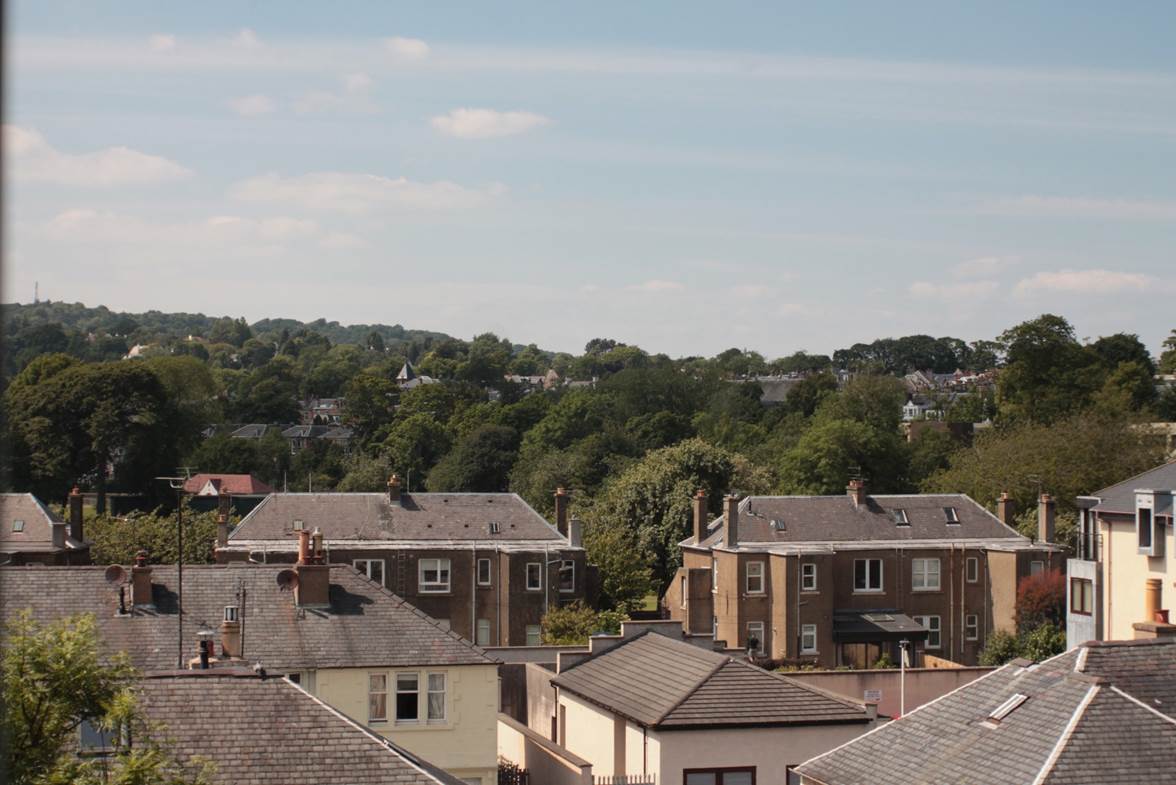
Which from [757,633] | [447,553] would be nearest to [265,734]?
[447,553]

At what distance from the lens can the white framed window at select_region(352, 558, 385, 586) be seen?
182ft

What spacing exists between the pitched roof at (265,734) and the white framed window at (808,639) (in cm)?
3637

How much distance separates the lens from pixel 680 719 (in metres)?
26.2

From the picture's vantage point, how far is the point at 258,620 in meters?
28.7

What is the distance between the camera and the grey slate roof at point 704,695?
26500mm

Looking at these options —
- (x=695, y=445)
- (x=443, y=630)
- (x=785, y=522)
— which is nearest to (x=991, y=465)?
(x=695, y=445)

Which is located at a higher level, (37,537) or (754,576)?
(37,537)

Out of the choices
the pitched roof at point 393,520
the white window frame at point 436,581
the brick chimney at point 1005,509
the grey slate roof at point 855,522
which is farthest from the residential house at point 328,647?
the brick chimney at point 1005,509

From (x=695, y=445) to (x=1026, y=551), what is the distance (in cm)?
2210

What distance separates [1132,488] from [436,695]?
23.2 m

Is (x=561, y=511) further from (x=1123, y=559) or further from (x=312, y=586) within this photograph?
(x=312, y=586)

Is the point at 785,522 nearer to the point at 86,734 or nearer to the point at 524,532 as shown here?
the point at 524,532

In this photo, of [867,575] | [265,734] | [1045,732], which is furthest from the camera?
[867,575]

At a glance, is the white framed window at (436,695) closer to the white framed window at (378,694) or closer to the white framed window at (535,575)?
the white framed window at (378,694)
